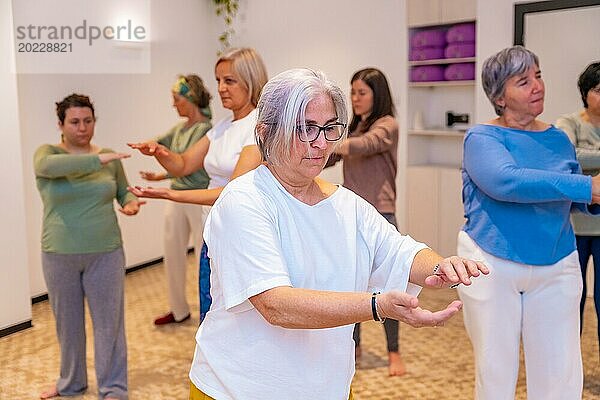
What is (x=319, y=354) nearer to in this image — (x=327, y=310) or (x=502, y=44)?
(x=327, y=310)

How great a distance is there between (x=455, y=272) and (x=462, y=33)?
13.8ft

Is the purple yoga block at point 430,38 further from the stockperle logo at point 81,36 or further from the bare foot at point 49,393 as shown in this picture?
the bare foot at point 49,393

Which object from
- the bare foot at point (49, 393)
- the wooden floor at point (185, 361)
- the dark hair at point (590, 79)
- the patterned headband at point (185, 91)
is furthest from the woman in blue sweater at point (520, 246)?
the patterned headband at point (185, 91)

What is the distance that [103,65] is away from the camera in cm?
526

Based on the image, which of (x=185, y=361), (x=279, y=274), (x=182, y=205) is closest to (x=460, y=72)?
(x=182, y=205)

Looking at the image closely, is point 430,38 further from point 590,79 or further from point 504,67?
point 504,67

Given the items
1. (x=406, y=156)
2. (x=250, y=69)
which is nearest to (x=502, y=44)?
(x=406, y=156)

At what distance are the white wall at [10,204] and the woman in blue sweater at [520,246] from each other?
265cm

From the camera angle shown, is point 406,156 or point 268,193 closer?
point 268,193

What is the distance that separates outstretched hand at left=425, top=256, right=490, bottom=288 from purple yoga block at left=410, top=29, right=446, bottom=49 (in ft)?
14.0

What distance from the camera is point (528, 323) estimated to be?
2.59 m

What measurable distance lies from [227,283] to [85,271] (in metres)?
1.85

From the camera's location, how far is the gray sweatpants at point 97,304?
3.27 m

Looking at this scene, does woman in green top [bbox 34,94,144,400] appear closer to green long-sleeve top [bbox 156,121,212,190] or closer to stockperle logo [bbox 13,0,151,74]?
green long-sleeve top [bbox 156,121,212,190]
